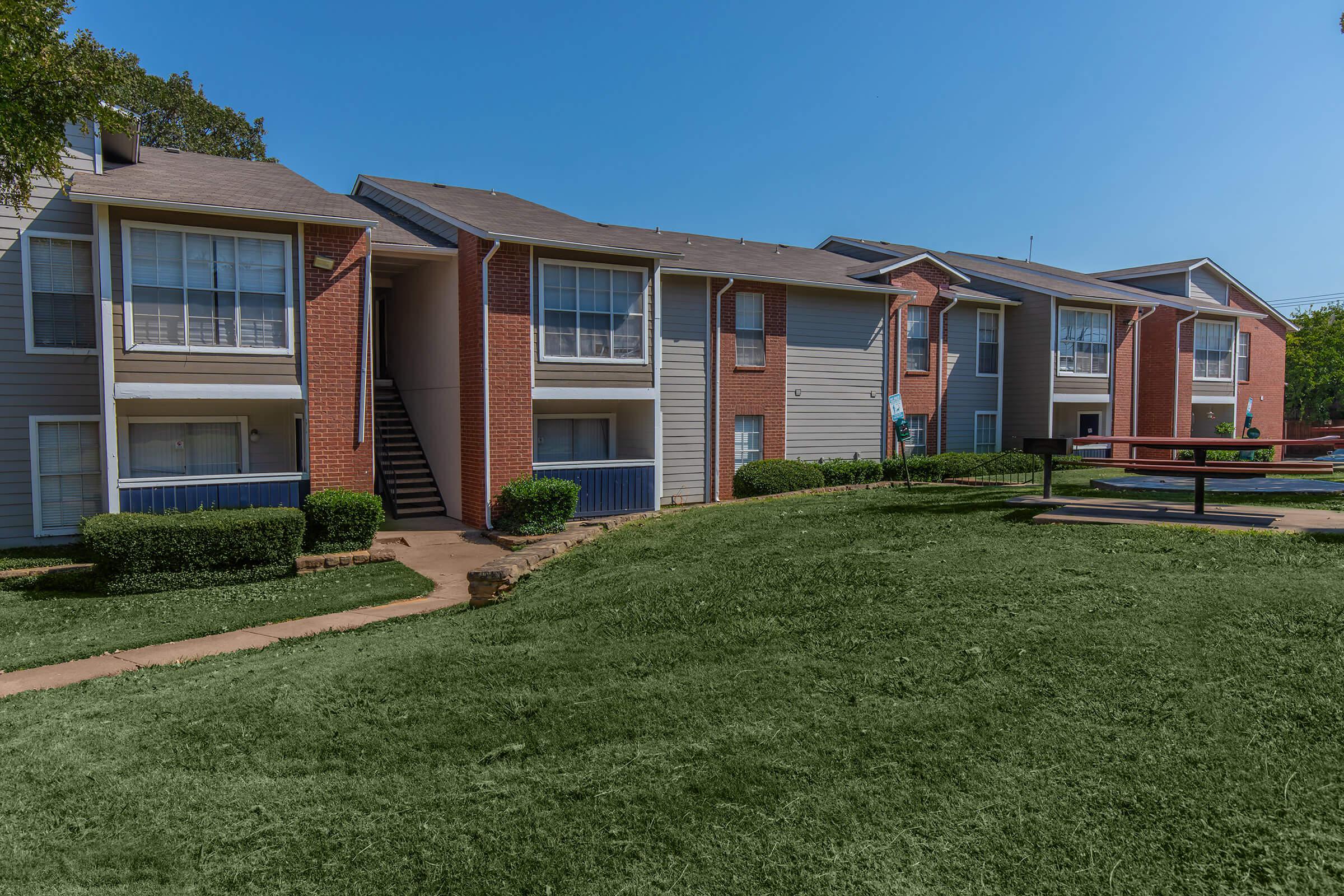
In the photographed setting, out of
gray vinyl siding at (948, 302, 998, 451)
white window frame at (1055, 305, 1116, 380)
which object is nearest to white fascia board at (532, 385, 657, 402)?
gray vinyl siding at (948, 302, 998, 451)

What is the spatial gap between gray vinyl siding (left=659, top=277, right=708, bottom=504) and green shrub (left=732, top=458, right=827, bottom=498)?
0.88 meters

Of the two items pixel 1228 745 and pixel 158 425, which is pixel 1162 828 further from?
pixel 158 425

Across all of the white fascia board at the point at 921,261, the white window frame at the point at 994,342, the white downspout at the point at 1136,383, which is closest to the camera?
the white fascia board at the point at 921,261

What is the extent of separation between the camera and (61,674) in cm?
735

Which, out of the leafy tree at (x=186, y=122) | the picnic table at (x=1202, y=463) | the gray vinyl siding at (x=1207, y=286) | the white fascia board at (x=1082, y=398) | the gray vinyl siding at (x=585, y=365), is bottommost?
the picnic table at (x=1202, y=463)

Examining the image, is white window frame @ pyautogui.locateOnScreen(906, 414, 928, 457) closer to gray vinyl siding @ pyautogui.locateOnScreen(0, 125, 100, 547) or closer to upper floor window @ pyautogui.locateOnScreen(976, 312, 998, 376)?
upper floor window @ pyautogui.locateOnScreen(976, 312, 998, 376)

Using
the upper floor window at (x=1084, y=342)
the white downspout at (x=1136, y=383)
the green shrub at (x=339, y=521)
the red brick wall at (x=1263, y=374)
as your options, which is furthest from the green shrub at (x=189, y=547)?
the red brick wall at (x=1263, y=374)

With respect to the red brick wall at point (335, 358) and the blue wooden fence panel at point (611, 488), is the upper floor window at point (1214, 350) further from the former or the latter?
the red brick wall at point (335, 358)

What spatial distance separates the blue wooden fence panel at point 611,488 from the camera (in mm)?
16016

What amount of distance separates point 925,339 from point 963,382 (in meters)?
2.07

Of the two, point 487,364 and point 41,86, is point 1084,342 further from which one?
point 41,86

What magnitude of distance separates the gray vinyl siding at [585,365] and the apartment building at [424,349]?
39mm

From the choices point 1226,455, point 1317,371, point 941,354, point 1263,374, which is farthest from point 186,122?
point 1317,371

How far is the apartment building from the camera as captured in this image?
12.6 metres
